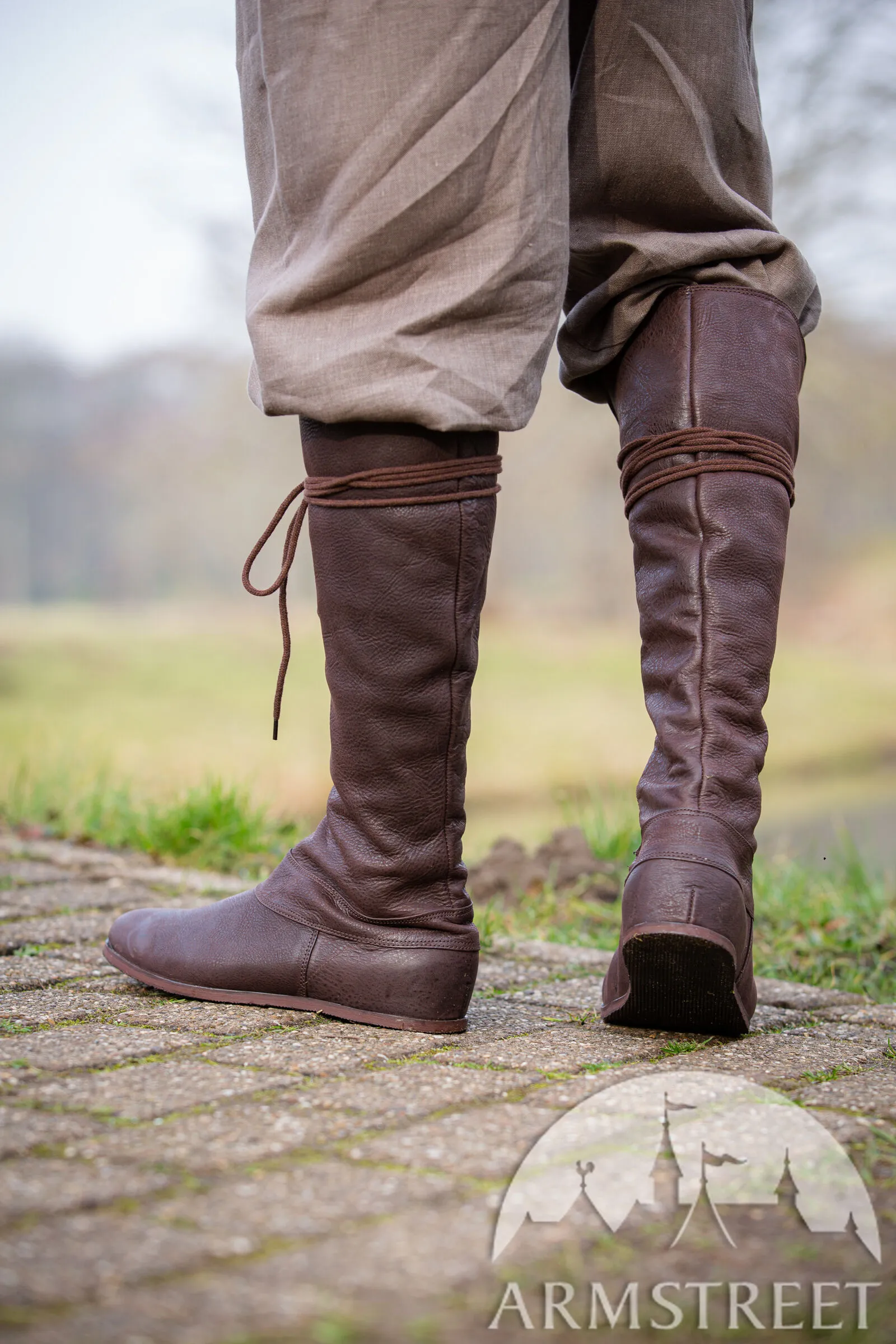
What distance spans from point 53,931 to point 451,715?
76 centimetres

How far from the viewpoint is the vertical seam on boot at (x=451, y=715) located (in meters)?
1.20

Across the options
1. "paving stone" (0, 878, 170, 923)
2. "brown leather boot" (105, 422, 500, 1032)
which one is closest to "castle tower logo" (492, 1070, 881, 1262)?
"brown leather boot" (105, 422, 500, 1032)

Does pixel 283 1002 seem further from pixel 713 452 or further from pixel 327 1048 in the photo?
pixel 713 452

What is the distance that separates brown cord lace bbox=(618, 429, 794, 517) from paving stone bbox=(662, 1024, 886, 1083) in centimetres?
57

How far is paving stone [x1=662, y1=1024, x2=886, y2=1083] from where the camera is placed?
1064 millimetres

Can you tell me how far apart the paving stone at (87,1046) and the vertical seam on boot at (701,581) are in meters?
0.56

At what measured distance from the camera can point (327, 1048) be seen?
3.60 feet

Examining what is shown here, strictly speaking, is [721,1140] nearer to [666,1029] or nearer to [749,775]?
[666,1029]

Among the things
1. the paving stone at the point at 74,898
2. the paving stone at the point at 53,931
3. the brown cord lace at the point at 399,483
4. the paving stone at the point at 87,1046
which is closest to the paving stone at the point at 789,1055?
the paving stone at the point at 87,1046

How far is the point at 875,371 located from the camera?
12.3m

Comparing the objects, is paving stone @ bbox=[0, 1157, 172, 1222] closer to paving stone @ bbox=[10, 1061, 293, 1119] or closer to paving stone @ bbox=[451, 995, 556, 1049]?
paving stone @ bbox=[10, 1061, 293, 1119]

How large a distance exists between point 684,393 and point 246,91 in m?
0.54

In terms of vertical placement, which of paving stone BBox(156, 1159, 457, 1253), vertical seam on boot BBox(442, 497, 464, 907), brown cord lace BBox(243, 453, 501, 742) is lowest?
paving stone BBox(156, 1159, 457, 1253)

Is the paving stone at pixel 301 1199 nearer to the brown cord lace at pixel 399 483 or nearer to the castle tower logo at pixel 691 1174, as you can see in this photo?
the castle tower logo at pixel 691 1174
